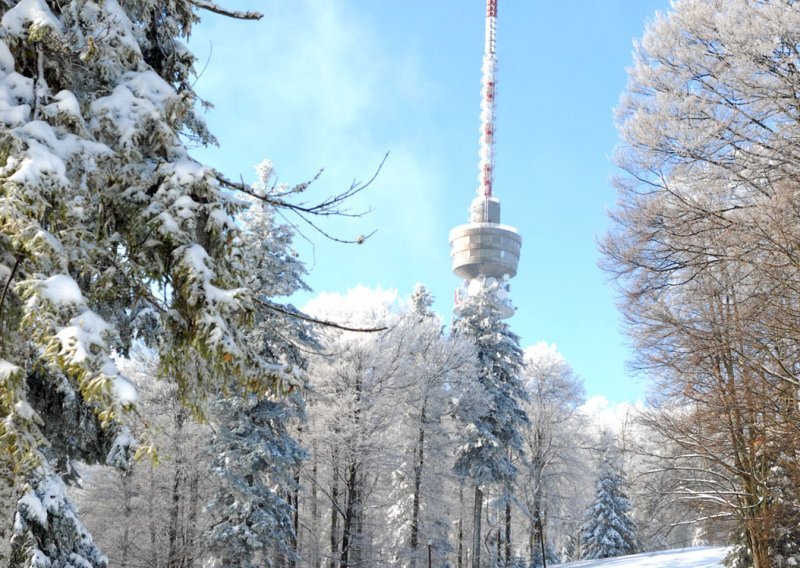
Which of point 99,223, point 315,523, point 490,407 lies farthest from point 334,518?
point 99,223

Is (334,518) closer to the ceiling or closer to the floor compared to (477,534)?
closer to the ceiling

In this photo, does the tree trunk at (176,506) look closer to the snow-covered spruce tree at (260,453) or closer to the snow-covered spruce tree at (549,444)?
the snow-covered spruce tree at (260,453)

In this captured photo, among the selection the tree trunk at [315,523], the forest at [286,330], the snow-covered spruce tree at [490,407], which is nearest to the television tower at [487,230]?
the snow-covered spruce tree at [490,407]

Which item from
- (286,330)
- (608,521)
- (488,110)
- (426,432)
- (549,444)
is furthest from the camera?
(488,110)

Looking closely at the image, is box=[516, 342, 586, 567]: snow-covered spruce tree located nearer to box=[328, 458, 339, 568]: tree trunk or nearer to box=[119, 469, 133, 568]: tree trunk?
box=[328, 458, 339, 568]: tree trunk

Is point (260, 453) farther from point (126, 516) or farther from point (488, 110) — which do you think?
point (488, 110)

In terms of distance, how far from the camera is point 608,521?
3600cm

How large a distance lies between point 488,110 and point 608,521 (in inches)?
2250

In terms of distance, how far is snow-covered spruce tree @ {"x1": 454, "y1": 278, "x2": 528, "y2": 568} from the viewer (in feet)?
91.1

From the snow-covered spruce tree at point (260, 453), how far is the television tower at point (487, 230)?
65857mm

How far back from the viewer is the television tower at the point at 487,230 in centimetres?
8488

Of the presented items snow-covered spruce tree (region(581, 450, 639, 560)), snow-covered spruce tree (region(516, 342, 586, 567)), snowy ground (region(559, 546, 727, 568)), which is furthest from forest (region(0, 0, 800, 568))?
snow-covered spruce tree (region(581, 450, 639, 560))

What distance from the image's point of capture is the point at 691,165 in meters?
11.5

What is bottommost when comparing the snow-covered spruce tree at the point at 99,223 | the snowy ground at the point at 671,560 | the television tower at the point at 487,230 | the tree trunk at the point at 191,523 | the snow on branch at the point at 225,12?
the snowy ground at the point at 671,560
